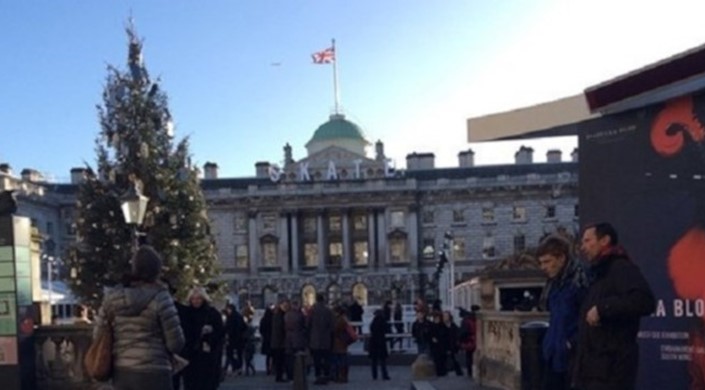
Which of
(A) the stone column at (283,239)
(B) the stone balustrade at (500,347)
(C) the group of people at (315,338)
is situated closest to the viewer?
(B) the stone balustrade at (500,347)

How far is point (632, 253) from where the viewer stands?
9.42m

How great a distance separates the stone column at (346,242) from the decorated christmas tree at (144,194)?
2779 inches

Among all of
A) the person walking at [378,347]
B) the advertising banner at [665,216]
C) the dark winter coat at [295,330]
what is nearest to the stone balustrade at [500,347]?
the advertising banner at [665,216]

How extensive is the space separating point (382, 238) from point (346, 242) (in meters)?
3.52

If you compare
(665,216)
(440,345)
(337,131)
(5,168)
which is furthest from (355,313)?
(337,131)

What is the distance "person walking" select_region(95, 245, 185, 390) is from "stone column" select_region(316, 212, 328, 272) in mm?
96323

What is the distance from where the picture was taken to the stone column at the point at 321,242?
341 ft

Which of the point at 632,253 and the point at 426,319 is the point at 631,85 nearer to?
the point at 632,253

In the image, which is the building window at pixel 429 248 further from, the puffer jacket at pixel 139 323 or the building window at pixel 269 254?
the puffer jacket at pixel 139 323

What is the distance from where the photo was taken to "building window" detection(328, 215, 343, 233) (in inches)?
4112

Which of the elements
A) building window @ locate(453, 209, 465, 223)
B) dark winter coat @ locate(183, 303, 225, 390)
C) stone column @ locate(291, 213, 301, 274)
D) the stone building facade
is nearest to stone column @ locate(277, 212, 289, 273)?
the stone building facade

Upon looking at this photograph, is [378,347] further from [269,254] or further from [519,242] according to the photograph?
[269,254]

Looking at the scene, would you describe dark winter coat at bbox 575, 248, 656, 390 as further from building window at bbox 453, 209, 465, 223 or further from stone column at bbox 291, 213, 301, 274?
stone column at bbox 291, 213, 301, 274

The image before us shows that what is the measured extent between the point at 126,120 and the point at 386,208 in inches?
2807
